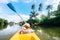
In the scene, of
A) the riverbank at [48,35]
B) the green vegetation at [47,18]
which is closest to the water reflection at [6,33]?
the riverbank at [48,35]

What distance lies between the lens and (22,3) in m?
11.3

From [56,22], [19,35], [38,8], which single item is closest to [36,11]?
[38,8]

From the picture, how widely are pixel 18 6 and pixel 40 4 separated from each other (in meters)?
1.27

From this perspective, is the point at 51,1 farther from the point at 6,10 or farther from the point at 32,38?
the point at 32,38

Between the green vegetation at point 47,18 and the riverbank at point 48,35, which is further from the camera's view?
the green vegetation at point 47,18

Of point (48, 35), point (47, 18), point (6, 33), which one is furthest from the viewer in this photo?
point (47, 18)

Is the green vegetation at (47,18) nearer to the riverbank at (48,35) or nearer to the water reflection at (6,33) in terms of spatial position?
the water reflection at (6,33)

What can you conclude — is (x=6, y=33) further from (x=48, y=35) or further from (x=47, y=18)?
(x=47, y=18)

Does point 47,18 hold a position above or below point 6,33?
below

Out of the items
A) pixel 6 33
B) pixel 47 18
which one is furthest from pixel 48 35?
pixel 47 18

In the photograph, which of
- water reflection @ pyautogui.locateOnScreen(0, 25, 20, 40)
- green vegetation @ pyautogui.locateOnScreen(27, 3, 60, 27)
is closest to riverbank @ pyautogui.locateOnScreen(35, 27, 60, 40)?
water reflection @ pyautogui.locateOnScreen(0, 25, 20, 40)

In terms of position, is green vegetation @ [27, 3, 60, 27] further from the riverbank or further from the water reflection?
the riverbank

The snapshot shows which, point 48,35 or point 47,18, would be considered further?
point 47,18

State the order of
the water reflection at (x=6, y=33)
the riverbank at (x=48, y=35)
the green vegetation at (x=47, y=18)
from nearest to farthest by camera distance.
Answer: the riverbank at (x=48, y=35)
the water reflection at (x=6, y=33)
the green vegetation at (x=47, y=18)
